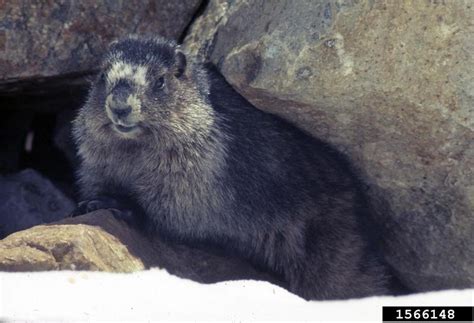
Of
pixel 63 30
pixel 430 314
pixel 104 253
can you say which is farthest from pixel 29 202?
pixel 430 314

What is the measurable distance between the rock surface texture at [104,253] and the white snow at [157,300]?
0.08m

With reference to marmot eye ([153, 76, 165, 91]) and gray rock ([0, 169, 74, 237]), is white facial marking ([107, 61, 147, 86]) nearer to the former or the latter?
marmot eye ([153, 76, 165, 91])

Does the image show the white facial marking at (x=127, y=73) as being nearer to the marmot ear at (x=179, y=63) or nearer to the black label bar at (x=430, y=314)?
the marmot ear at (x=179, y=63)

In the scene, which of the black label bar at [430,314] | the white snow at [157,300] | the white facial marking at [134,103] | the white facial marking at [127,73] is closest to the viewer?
the white snow at [157,300]

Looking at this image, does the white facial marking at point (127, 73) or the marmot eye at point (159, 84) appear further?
the marmot eye at point (159, 84)

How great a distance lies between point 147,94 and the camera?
532 cm

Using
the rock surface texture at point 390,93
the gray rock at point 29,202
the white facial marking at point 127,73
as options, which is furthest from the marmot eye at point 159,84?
the gray rock at point 29,202

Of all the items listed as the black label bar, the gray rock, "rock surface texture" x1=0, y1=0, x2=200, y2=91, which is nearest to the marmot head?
"rock surface texture" x1=0, y1=0, x2=200, y2=91

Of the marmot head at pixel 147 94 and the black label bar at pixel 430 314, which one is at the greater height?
the marmot head at pixel 147 94

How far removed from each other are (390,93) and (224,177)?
4.03ft

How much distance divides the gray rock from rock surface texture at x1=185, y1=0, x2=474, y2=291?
1723mm

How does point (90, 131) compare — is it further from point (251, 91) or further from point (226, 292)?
point (226, 292)

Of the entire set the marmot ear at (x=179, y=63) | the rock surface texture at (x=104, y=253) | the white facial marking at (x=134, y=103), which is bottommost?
the rock surface texture at (x=104, y=253)

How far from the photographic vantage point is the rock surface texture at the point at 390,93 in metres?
4.89
